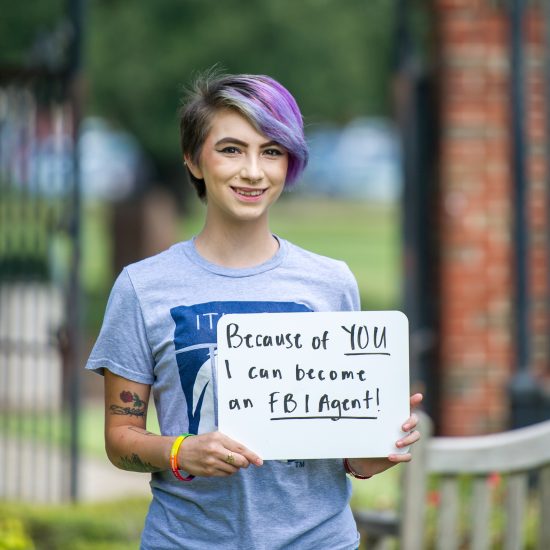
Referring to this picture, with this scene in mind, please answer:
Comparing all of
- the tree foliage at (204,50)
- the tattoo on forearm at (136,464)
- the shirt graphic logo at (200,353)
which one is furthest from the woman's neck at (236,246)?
the tree foliage at (204,50)

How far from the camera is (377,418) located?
2580 mm

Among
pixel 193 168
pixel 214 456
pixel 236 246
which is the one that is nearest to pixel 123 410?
pixel 214 456

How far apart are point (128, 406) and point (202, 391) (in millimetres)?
160

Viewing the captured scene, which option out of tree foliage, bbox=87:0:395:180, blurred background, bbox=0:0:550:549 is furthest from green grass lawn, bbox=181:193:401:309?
blurred background, bbox=0:0:550:549

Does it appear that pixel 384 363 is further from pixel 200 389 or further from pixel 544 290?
pixel 544 290

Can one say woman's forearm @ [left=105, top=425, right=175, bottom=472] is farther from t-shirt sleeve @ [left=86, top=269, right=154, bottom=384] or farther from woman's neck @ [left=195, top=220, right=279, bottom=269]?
woman's neck @ [left=195, top=220, right=279, bottom=269]

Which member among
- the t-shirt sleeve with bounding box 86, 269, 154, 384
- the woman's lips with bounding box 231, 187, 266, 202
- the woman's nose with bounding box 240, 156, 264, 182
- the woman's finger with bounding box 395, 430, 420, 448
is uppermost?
the woman's nose with bounding box 240, 156, 264, 182

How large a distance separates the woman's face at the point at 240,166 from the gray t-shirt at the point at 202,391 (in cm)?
13

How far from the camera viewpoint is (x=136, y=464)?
102 inches

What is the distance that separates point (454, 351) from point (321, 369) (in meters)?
4.93

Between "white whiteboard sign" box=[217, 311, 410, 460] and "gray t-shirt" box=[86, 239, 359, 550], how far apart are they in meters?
0.07

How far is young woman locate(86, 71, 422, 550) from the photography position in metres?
2.55

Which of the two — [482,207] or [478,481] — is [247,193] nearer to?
[478,481]

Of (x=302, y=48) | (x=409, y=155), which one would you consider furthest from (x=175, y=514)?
(x=302, y=48)
